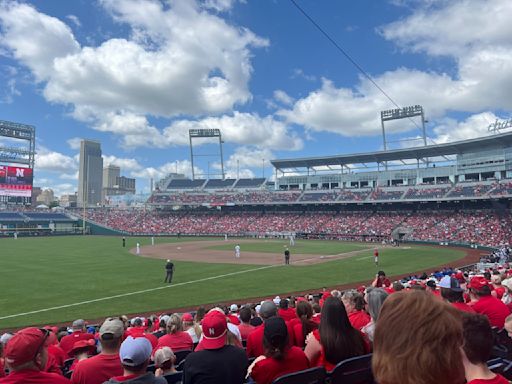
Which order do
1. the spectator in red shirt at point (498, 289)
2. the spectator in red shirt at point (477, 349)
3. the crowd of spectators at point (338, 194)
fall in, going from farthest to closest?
the crowd of spectators at point (338, 194)
the spectator in red shirt at point (498, 289)
the spectator in red shirt at point (477, 349)

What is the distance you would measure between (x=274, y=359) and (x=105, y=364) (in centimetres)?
193

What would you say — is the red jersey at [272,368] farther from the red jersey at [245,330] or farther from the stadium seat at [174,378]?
the red jersey at [245,330]

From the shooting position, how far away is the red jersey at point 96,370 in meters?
4.16

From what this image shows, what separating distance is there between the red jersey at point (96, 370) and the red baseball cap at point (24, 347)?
0.82m

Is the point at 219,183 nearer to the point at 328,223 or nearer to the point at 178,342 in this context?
the point at 328,223

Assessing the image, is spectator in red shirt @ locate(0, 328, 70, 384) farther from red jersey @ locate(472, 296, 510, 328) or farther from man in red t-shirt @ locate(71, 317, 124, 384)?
red jersey @ locate(472, 296, 510, 328)

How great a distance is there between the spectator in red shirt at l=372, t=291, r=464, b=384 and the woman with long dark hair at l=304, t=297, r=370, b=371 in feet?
8.28

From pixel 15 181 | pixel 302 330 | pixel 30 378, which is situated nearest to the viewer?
pixel 30 378

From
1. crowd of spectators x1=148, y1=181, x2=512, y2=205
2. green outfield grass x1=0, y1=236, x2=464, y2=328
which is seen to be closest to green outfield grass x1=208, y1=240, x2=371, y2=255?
green outfield grass x1=0, y1=236, x2=464, y2=328

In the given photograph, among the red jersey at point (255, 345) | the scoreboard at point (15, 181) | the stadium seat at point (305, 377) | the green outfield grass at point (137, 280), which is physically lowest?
the green outfield grass at point (137, 280)

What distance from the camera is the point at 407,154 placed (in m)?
69.6

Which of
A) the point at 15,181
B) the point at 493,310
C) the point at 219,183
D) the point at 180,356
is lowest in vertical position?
the point at 180,356

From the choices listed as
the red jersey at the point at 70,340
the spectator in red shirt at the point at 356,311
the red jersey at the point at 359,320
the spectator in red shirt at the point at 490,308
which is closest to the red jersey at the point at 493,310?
the spectator in red shirt at the point at 490,308

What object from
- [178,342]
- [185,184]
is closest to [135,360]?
[178,342]
